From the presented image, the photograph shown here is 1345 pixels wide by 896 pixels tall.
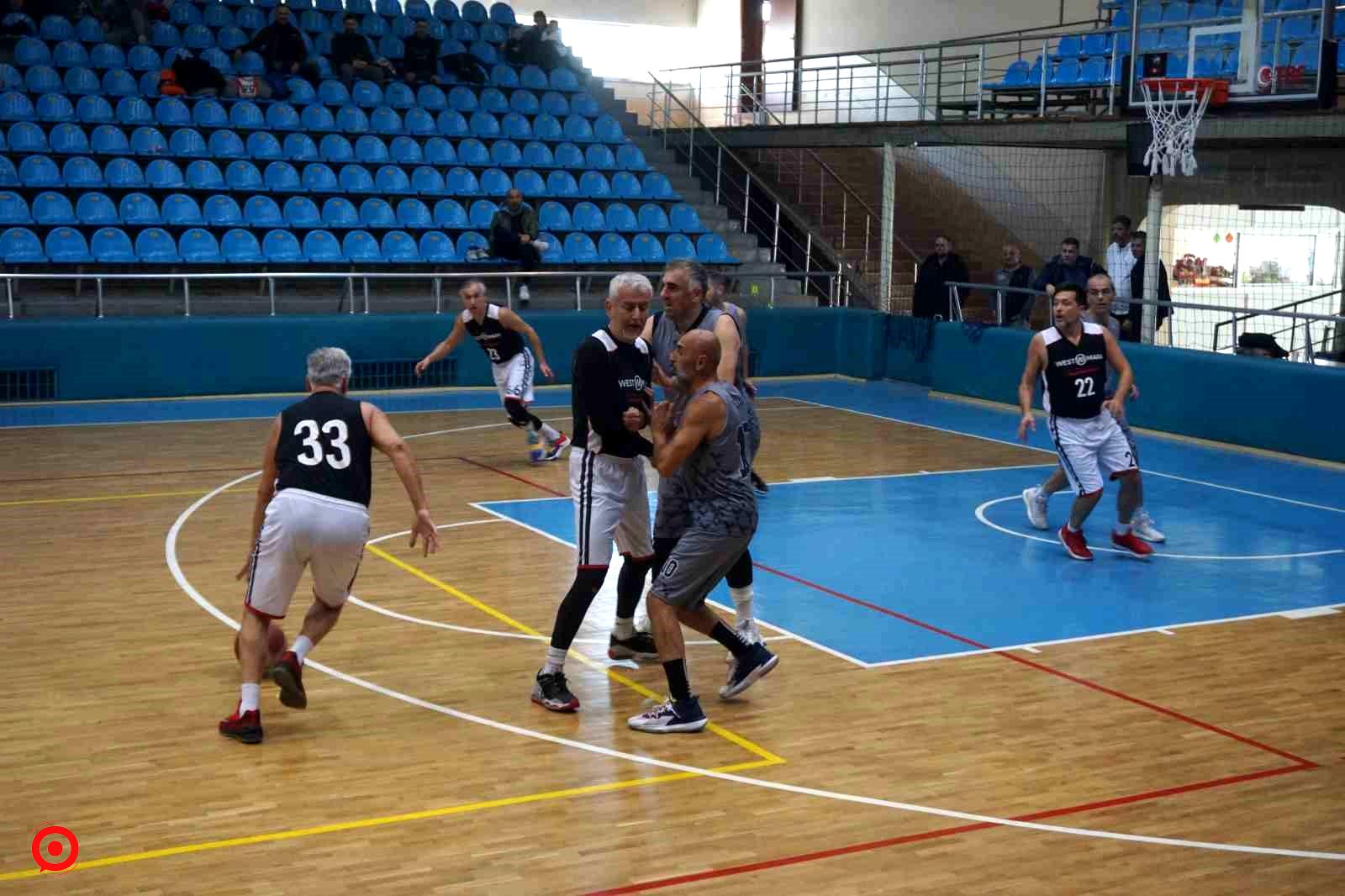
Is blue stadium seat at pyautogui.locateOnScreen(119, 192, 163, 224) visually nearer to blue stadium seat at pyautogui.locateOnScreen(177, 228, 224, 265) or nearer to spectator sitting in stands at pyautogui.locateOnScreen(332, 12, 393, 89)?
blue stadium seat at pyautogui.locateOnScreen(177, 228, 224, 265)

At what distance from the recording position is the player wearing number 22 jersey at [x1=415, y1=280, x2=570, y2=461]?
47.5 feet

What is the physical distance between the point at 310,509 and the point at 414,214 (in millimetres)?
14837

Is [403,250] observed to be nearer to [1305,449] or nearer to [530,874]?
[1305,449]

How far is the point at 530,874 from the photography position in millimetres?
5691

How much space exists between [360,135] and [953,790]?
1774cm

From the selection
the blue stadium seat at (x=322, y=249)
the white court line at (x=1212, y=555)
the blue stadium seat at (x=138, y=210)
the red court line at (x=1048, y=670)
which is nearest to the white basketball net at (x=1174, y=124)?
the white court line at (x=1212, y=555)

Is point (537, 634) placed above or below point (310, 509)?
below

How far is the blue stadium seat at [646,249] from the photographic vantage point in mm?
22312

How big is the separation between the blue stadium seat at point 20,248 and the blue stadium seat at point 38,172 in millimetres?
975

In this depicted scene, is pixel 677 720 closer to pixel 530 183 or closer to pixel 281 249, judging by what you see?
pixel 281 249

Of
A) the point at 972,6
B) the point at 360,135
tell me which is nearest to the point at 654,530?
the point at 360,135

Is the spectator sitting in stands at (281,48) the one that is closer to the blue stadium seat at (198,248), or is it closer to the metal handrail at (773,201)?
the blue stadium seat at (198,248)

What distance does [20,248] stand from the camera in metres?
18.2

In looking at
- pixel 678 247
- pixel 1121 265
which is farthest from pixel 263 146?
pixel 1121 265
